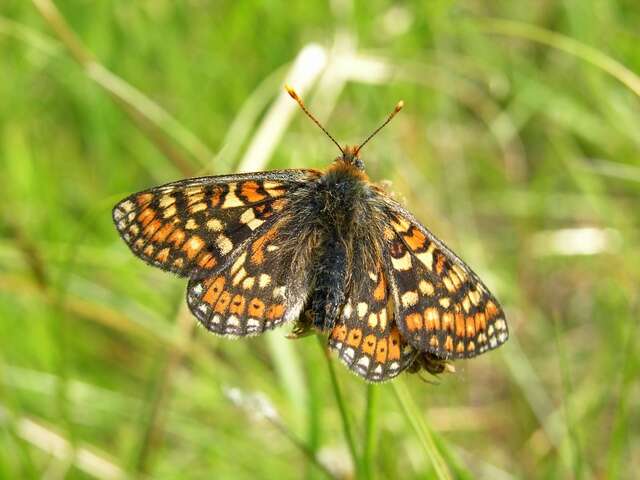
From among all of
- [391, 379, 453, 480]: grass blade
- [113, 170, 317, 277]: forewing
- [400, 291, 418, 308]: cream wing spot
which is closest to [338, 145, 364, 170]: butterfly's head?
[113, 170, 317, 277]: forewing

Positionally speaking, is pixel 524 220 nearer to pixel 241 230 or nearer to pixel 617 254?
pixel 617 254

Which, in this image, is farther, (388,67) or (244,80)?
(244,80)

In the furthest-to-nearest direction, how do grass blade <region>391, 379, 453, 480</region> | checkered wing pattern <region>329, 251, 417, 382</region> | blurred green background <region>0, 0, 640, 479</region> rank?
1. blurred green background <region>0, 0, 640, 479</region>
2. checkered wing pattern <region>329, 251, 417, 382</region>
3. grass blade <region>391, 379, 453, 480</region>

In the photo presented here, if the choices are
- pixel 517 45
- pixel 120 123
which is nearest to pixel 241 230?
pixel 120 123

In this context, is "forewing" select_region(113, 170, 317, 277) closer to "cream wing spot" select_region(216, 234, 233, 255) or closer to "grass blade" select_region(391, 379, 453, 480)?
"cream wing spot" select_region(216, 234, 233, 255)

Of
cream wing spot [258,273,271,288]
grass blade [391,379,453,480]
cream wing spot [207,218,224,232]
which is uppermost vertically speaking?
cream wing spot [207,218,224,232]

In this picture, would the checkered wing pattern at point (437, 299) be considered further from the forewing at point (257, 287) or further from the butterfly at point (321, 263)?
the forewing at point (257, 287)

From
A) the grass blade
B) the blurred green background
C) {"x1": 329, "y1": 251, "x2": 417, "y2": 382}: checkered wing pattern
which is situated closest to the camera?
the grass blade

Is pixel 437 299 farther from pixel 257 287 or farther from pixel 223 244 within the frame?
pixel 223 244
